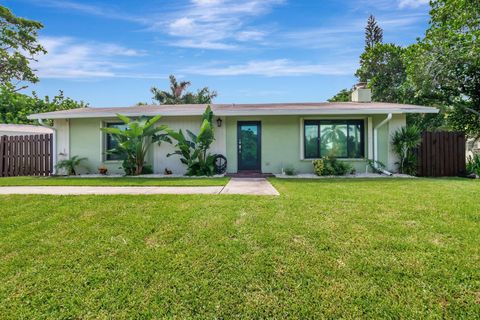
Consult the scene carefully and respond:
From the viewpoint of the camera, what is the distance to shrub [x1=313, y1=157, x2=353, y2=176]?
10.4m

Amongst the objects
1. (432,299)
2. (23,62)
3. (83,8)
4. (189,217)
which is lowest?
(432,299)

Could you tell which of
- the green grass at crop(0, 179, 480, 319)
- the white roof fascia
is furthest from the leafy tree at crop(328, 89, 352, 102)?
the green grass at crop(0, 179, 480, 319)

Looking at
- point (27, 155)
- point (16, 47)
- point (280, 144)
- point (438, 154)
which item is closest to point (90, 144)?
point (27, 155)

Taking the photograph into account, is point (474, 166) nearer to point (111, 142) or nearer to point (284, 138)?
point (284, 138)

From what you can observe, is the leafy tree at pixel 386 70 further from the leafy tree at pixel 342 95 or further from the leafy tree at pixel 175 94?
the leafy tree at pixel 175 94

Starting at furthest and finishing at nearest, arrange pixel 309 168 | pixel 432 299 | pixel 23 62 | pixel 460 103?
pixel 23 62
pixel 460 103
pixel 309 168
pixel 432 299

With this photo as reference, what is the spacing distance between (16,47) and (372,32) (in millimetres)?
32038

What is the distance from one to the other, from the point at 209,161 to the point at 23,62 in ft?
60.6

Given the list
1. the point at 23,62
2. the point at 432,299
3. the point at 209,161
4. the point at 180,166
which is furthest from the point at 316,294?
the point at 23,62

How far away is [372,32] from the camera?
100 ft

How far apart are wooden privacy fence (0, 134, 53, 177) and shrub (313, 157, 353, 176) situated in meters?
10.9

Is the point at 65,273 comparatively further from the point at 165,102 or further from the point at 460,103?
the point at 165,102

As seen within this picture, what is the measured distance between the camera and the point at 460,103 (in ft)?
48.8

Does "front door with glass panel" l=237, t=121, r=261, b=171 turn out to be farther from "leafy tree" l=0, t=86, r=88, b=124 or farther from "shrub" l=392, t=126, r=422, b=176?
"leafy tree" l=0, t=86, r=88, b=124
